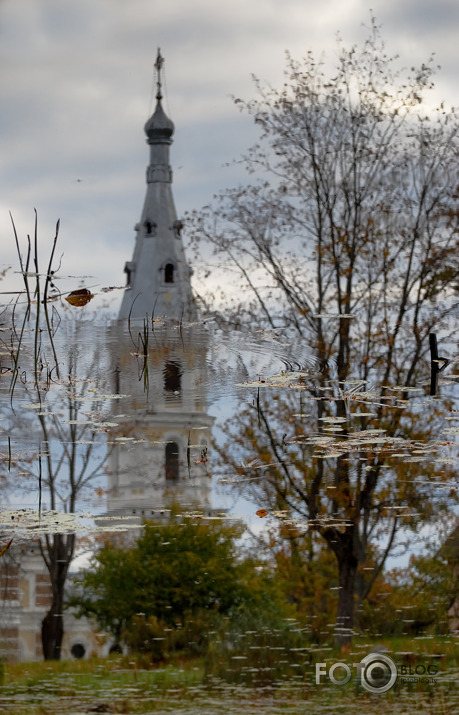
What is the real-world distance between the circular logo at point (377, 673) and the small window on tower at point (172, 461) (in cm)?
392

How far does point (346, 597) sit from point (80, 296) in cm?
434

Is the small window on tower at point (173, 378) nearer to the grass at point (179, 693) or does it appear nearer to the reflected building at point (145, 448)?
the reflected building at point (145, 448)

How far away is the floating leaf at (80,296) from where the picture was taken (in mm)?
11332

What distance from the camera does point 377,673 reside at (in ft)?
30.2

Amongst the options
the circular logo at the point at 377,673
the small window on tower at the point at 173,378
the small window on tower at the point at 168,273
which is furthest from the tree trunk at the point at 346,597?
the small window on tower at the point at 168,273

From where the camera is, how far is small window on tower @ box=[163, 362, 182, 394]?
590 inches

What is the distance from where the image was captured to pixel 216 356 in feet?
55.3

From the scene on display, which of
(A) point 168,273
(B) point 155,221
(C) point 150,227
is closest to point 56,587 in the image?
(A) point 168,273

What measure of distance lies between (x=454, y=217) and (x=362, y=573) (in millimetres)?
8480

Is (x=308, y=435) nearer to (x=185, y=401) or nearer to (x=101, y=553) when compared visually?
(x=185, y=401)

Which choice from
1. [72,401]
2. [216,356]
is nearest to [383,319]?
[216,356]

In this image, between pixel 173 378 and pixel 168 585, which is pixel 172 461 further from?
pixel 168 585

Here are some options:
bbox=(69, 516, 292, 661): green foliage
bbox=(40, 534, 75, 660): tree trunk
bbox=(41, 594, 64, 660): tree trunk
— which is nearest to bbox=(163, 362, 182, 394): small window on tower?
bbox=(69, 516, 292, 661): green foliage

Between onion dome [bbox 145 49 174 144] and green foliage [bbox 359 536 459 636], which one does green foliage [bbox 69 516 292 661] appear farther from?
onion dome [bbox 145 49 174 144]
